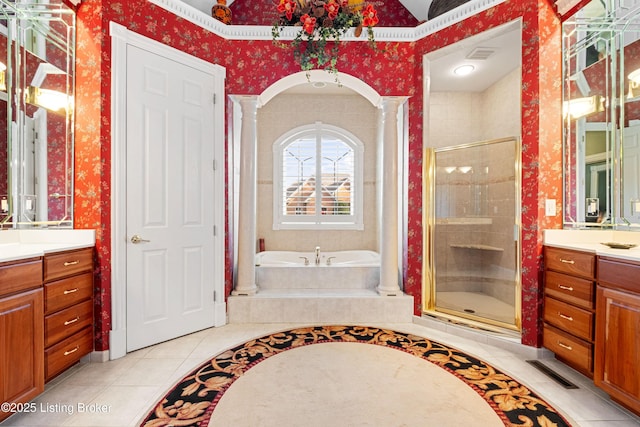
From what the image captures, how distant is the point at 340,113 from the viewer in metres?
4.85

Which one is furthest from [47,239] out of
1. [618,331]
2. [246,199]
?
[618,331]

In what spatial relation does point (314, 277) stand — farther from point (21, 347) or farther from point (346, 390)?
point (21, 347)

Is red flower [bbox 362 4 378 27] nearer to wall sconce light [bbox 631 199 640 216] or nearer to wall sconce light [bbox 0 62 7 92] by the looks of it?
wall sconce light [bbox 631 199 640 216]

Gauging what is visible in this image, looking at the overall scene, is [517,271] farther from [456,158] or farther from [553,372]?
[456,158]

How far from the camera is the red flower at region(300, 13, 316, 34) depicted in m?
2.79

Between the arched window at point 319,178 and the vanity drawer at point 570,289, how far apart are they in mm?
2773

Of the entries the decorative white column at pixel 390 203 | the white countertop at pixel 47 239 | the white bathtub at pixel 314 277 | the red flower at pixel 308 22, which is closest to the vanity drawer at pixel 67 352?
the white countertop at pixel 47 239

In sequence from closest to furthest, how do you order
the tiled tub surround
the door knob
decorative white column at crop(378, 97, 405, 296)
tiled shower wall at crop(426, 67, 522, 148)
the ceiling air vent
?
Result: the door knob
the ceiling air vent
the tiled tub surround
decorative white column at crop(378, 97, 405, 296)
tiled shower wall at crop(426, 67, 522, 148)

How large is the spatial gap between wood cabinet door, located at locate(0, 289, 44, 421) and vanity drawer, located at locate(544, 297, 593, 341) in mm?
3386

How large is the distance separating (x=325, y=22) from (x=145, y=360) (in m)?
3.32

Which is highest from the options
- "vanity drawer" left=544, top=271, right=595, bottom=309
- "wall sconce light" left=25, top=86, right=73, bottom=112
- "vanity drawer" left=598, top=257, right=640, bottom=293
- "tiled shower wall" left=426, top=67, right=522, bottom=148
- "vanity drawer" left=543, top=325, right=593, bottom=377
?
"tiled shower wall" left=426, top=67, right=522, bottom=148

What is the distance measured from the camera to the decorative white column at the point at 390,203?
3213mm

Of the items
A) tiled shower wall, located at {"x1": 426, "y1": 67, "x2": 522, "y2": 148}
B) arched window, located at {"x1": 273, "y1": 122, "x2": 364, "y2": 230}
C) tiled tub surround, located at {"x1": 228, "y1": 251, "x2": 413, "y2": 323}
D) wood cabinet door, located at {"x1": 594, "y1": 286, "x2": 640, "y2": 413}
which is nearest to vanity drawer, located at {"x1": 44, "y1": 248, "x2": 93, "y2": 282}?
tiled tub surround, located at {"x1": 228, "y1": 251, "x2": 413, "y2": 323}

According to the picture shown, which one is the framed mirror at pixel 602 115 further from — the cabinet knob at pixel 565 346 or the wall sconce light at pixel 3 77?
the wall sconce light at pixel 3 77
